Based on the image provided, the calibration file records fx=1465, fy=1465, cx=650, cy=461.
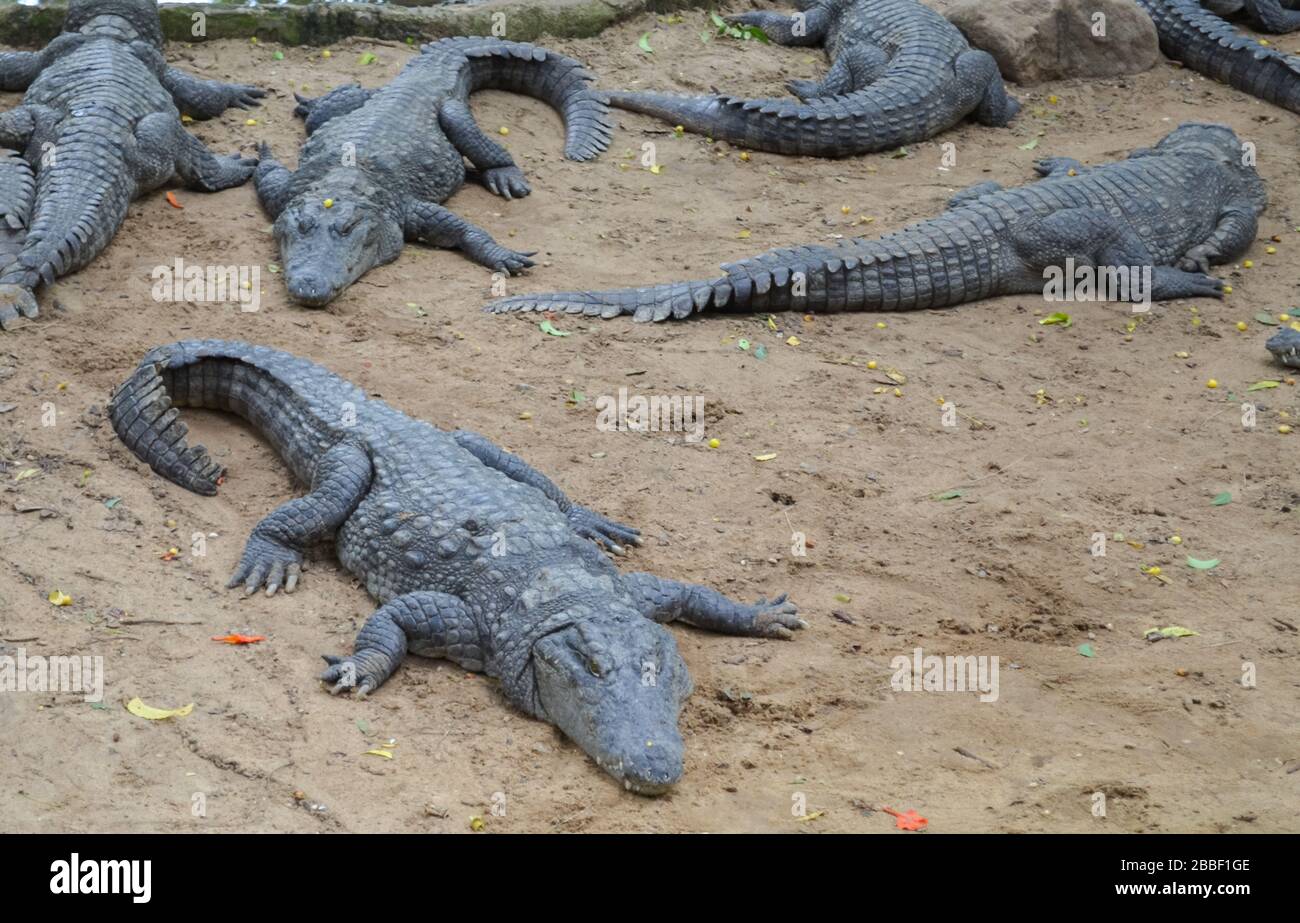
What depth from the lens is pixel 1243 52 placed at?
37.9ft

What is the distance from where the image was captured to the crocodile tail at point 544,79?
9.91 meters

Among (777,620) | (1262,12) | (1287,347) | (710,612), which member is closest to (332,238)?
(710,612)

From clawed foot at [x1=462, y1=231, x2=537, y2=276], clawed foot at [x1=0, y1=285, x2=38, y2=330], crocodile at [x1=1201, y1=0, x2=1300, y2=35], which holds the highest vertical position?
crocodile at [x1=1201, y1=0, x2=1300, y2=35]

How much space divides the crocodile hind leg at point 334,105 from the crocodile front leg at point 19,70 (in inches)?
64.6

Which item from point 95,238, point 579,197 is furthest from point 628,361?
point 95,238

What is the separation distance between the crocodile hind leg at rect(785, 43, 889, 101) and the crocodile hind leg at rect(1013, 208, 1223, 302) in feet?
9.03

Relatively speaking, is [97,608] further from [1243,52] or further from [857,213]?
[1243,52]

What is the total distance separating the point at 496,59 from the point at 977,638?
631 cm

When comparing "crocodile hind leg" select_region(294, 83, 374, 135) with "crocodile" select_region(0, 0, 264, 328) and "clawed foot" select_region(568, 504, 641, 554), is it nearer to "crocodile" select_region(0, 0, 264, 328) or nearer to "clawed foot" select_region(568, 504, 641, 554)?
"crocodile" select_region(0, 0, 264, 328)

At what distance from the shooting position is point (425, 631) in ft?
16.8

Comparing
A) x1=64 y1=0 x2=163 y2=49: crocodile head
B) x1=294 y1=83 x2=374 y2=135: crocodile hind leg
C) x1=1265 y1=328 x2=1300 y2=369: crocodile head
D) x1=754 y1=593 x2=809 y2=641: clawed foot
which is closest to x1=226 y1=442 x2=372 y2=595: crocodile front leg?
x1=754 y1=593 x2=809 y2=641: clawed foot

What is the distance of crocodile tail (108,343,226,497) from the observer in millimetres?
5965

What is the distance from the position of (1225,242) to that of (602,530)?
5.07m

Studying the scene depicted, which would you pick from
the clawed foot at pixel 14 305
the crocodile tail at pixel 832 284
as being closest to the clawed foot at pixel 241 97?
the clawed foot at pixel 14 305
